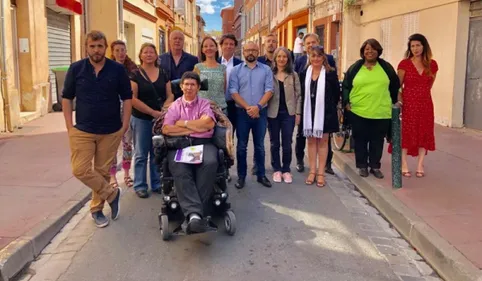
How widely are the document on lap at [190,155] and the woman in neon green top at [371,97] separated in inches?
105

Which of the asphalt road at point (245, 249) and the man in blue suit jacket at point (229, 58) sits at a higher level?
the man in blue suit jacket at point (229, 58)

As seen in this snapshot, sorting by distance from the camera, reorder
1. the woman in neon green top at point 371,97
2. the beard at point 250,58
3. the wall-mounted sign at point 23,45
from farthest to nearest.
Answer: the wall-mounted sign at point 23,45, the woman in neon green top at point 371,97, the beard at point 250,58

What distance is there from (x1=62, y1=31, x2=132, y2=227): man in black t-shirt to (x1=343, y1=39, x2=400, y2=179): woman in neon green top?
3030 mm

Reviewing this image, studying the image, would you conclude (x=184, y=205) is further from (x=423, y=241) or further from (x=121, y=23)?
(x=121, y=23)

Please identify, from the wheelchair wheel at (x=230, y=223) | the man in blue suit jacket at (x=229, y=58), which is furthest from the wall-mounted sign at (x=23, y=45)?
the wheelchair wheel at (x=230, y=223)

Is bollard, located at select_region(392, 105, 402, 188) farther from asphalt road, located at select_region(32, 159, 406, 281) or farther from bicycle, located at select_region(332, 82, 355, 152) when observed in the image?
bicycle, located at select_region(332, 82, 355, 152)

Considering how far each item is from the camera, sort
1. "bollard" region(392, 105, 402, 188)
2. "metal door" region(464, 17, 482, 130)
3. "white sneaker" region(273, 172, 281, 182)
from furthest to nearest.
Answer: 1. "metal door" region(464, 17, 482, 130)
2. "white sneaker" region(273, 172, 281, 182)
3. "bollard" region(392, 105, 402, 188)

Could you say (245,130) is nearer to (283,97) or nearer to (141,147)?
(283,97)

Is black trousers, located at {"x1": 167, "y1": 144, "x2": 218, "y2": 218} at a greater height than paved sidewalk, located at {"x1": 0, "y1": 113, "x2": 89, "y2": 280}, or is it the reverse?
black trousers, located at {"x1": 167, "y1": 144, "x2": 218, "y2": 218}

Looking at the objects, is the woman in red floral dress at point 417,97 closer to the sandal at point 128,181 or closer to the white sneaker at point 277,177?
the white sneaker at point 277,177

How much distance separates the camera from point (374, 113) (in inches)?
255

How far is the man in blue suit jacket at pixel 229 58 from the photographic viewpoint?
647cm

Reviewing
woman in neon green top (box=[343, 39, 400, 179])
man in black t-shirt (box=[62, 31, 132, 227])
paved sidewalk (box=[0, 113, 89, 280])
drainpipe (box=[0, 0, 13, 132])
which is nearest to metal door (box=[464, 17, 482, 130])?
woman in neon green top (box=[343, 39, 400, 179])

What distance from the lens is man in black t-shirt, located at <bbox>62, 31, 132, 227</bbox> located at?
4777 mm
